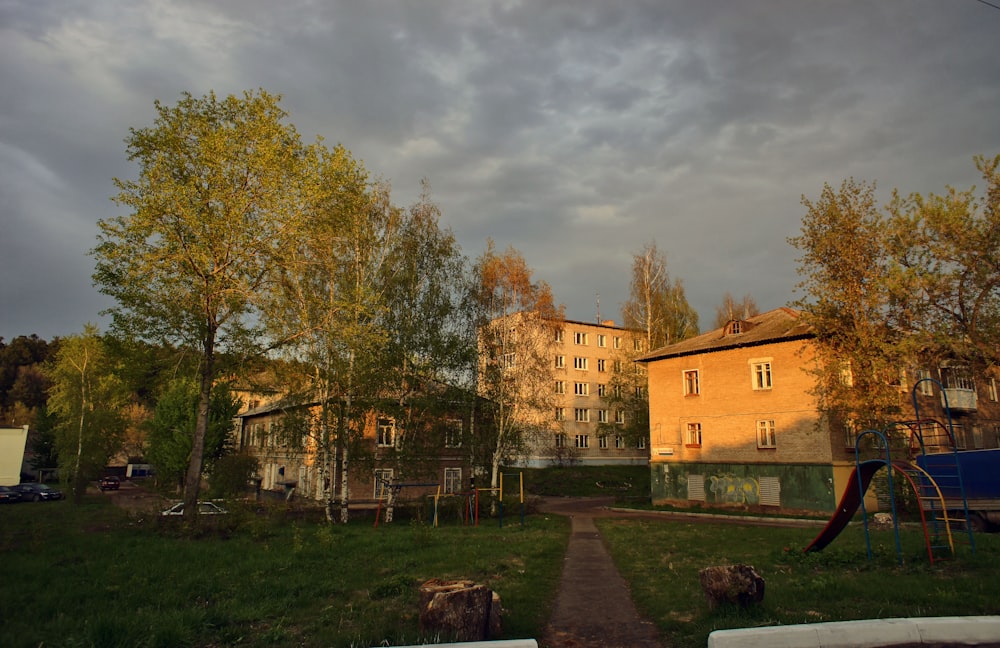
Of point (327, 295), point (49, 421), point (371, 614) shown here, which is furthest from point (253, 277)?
point (49, 421)

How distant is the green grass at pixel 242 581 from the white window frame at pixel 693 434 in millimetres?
17908

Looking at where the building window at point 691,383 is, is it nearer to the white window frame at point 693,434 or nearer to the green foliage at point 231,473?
the white window frame at point 693,434

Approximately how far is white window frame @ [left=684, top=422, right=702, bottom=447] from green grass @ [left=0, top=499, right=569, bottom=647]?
17.9 metres

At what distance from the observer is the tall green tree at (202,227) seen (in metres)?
20.6

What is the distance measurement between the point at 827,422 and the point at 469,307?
1921 centimetres

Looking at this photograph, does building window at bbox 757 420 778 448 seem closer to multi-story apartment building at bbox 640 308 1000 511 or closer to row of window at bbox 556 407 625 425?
multi-story apartment building at bbox 640 308 1000 511

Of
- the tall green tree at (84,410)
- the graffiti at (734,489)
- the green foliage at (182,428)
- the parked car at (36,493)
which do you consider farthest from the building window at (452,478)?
the parked car at (36,493)

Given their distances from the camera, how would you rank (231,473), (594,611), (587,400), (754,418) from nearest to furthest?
(594,611) → (754,418) → (231,473) → (587,400)

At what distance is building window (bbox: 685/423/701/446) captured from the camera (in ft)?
118

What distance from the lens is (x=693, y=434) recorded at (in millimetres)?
36344

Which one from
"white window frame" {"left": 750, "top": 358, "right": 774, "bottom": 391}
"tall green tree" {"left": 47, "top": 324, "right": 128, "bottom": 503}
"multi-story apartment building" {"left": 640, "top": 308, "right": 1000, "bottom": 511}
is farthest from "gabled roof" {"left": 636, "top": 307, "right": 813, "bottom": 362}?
"tall green tree" {"left": 47, "top": 324, "right": 128, "bottom": 503}

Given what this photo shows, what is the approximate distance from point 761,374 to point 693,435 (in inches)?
225

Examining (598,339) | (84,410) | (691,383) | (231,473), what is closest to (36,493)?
(84,410)

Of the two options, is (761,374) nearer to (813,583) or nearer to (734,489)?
(734,489)
